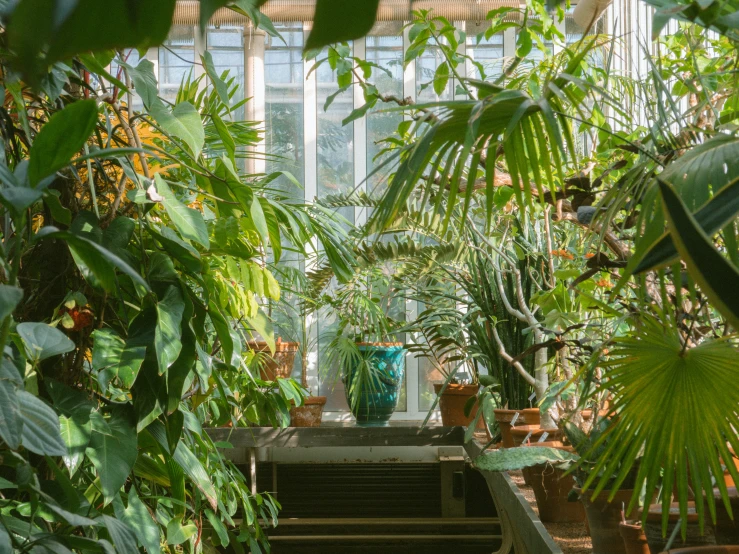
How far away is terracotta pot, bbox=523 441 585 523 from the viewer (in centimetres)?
224

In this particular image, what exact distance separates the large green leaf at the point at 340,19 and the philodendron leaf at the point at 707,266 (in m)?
0.32

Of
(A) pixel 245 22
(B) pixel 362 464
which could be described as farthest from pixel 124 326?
(A) pixel 245 22

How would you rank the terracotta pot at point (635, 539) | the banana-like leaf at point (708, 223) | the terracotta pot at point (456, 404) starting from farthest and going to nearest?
the terracotta pot at point (456, 404) → the terracotta pot at point (635, 539) → the banana-like leaf at point (708, 223)

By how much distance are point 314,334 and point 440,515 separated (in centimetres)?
176

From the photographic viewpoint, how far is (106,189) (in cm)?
150

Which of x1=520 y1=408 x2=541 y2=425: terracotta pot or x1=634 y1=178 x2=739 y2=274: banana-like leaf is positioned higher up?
x1=634 y1=178 x2=739 y2=274: banana-like leaf

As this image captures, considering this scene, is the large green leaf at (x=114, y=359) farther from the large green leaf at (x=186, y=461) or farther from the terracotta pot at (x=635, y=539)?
the terracotta pot at (x=635, y=539)

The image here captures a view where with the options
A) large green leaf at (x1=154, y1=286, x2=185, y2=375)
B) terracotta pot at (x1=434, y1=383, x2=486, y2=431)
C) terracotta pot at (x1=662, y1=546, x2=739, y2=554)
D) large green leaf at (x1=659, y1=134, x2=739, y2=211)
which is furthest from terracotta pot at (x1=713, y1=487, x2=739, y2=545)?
terracotta pot at (x1=434, y1=383, x2=486, y2=431)

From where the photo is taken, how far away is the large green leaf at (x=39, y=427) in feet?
2.67

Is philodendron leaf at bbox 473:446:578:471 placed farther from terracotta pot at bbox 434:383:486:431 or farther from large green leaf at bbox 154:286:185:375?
terracotta pot at bbox 434:383:486:431

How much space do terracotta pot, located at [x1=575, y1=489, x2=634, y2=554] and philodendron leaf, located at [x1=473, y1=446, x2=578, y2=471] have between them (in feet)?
0.32

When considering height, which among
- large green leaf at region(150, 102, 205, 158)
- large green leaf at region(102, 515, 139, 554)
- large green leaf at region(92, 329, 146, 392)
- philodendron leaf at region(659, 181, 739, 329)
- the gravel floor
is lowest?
the gravel floor

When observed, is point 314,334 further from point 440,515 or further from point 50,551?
point 50,551

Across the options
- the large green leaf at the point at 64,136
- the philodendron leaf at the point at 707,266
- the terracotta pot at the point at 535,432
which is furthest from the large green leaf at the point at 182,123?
the terracotta pot at the point at 535,432
